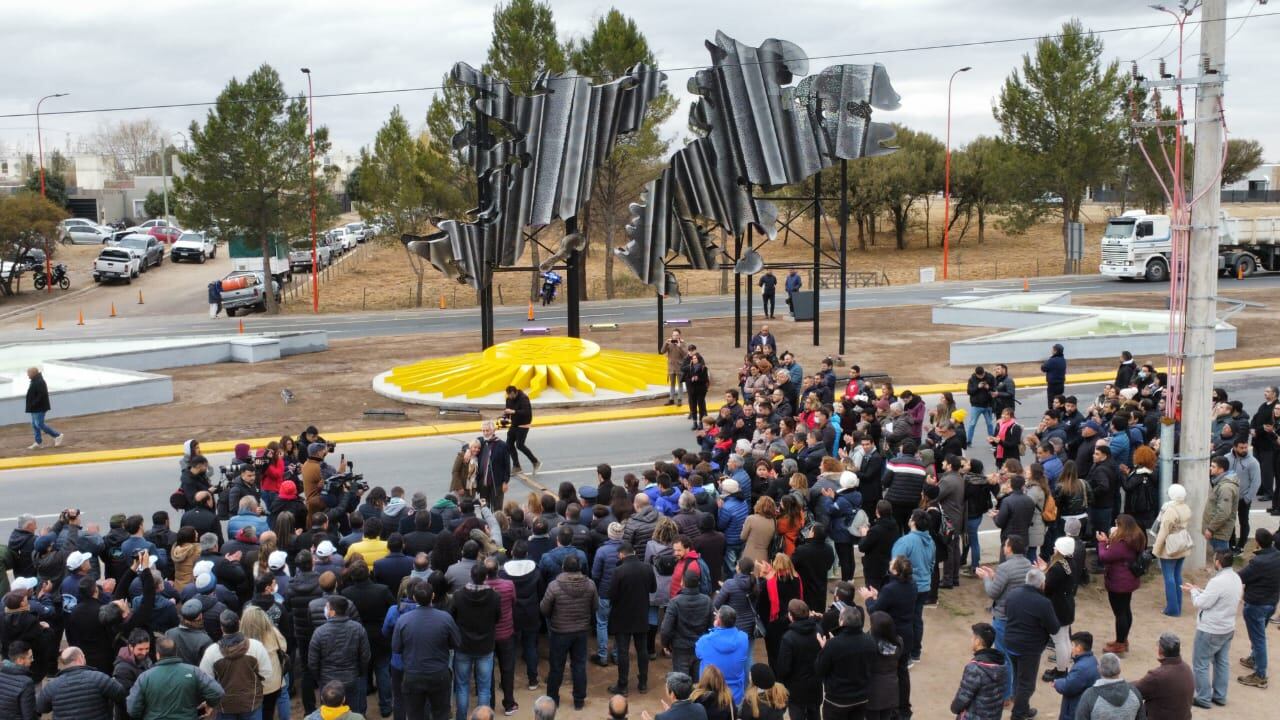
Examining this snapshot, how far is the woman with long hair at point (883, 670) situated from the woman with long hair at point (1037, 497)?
3.57 meters

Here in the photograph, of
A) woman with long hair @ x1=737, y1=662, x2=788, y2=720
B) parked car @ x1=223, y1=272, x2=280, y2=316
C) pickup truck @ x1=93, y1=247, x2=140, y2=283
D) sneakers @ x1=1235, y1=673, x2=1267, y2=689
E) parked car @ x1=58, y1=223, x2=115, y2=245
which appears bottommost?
sneakers @ x1=1235, y1=673, x2=1267, y2=689

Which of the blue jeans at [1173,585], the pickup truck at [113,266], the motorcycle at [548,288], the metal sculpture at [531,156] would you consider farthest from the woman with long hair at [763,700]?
the pickup truck at [113,266]

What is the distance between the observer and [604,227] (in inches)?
2160

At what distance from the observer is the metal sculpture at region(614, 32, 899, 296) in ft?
83.0

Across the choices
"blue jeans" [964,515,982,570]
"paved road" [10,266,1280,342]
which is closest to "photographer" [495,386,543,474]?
"blue jeans" [964,515,982,570]

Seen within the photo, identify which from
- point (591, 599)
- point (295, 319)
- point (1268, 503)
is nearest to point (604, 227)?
point (295, 319)

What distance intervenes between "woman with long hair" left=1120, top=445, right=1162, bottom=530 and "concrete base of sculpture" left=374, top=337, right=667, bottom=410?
39.7 ft

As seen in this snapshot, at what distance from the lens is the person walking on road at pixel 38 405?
19.5 metres

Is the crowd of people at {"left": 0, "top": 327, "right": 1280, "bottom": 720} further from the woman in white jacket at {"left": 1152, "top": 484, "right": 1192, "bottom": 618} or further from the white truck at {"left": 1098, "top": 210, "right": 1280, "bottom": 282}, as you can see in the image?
the white truck at {"left": 1098, "top": 210, "right": 1280, "bottom": 282}

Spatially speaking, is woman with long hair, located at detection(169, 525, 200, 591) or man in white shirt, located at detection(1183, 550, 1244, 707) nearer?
man in white shirt, located at detection(1183, 550, 1244, 707)

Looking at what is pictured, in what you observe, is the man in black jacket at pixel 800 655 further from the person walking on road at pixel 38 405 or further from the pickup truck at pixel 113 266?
the pickup truck at pixel 113 266

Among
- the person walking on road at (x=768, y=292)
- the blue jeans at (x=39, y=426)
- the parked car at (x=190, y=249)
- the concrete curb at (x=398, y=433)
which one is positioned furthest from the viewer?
the parked car at (x=190, y=249)

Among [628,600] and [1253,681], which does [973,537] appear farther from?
[628,600]

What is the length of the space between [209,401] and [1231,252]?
1642 inches
